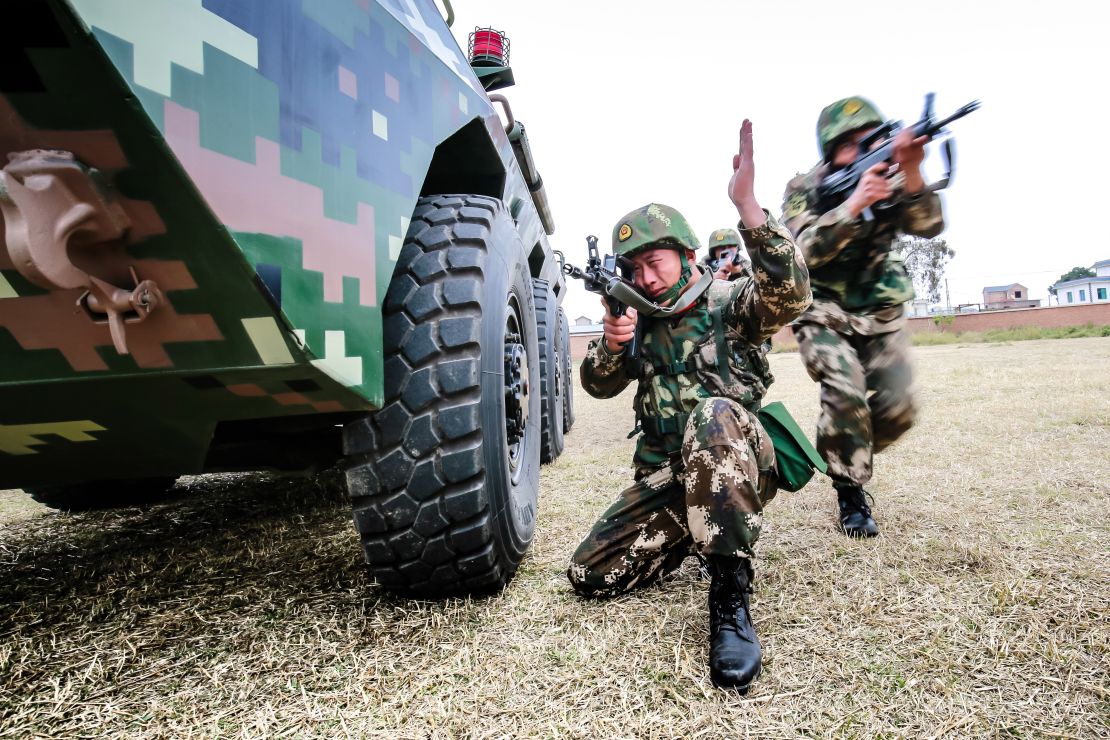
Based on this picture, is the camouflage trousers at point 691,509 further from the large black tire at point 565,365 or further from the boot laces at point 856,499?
the large black tire at point 565,365

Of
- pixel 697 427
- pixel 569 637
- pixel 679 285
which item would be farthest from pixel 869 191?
pixel 569 637

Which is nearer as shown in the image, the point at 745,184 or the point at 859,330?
the point at 745,184

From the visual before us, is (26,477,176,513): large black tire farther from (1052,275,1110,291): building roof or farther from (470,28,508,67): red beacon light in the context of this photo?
(1052,275,1110,291): building roof

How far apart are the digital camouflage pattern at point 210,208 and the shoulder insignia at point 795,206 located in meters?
1.78

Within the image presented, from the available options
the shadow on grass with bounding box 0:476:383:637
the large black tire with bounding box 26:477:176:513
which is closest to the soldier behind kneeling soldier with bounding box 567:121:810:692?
the shadow on grass with bounding box 0:476:383:637

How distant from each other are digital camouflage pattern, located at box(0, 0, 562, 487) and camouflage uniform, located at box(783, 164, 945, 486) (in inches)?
62.0

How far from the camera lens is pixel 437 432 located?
1.43 metres

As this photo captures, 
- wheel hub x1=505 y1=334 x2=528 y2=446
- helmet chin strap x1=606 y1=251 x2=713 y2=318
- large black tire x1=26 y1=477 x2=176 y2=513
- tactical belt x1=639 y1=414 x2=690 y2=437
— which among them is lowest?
large black tire x1=26 y1=477 x2=176 y2=513

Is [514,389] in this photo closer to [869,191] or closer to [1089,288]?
[869,191]

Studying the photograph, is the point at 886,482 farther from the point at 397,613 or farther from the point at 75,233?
the point at 75,233

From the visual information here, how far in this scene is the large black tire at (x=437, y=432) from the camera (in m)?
1.43

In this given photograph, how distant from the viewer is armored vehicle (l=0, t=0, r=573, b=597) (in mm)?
834

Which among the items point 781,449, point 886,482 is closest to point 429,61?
point 781,449

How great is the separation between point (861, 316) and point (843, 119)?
0.81m
